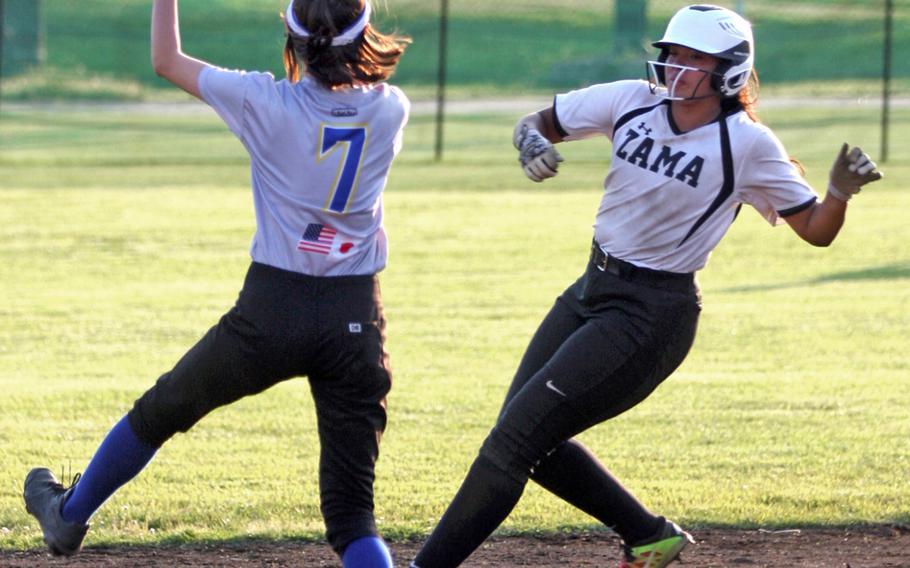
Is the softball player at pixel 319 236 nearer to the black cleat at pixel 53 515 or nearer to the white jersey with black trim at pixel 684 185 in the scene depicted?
the black cleat at pixel 53 515

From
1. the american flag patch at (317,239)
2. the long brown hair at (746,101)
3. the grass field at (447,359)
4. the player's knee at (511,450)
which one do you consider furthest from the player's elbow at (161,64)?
the grass field at (447,359)

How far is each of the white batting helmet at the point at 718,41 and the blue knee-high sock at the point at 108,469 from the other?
2.06m

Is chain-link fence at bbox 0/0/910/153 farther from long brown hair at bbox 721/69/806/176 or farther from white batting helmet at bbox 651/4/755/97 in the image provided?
white batting helmet at bbox 651/4/755/97

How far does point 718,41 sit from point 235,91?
1568 millimetres

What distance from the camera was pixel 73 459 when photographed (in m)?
6.95

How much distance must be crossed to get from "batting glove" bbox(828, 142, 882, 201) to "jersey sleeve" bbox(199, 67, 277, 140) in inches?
69.1

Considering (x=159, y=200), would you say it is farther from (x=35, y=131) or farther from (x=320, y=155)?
(x=320, y=155)

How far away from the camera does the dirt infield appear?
5691mm

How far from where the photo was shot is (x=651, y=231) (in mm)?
4895

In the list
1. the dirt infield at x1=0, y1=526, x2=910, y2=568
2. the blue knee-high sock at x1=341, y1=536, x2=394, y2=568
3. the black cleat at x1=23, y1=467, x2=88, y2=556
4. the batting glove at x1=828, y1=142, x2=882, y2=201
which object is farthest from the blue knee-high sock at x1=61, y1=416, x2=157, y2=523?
the batting glove at x1=828, y1=142, x2=882, y2=201

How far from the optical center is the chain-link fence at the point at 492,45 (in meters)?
34.5

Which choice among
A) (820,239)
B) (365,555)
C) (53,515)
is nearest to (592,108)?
(820,239)

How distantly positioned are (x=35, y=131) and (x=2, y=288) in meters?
15.7

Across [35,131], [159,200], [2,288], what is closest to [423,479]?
[2,288]
